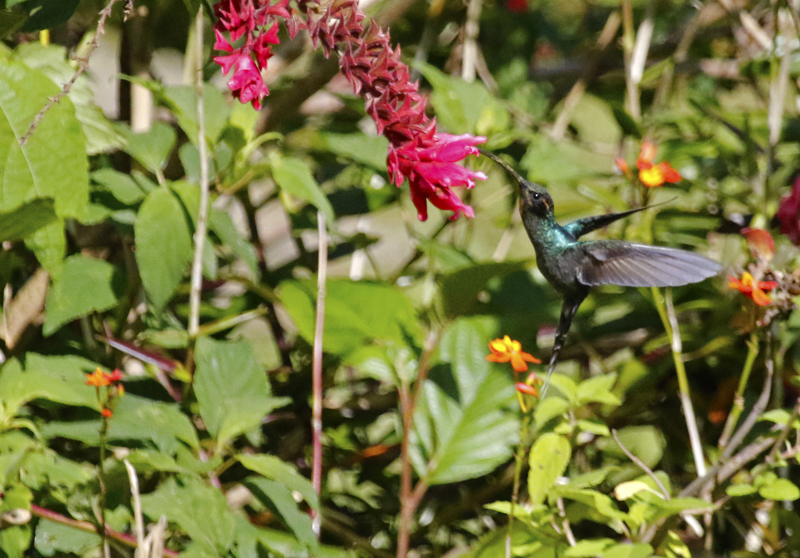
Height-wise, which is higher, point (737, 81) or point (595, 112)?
point (737, 81)

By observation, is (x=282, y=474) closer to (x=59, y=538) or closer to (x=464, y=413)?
(x=59, y=538)

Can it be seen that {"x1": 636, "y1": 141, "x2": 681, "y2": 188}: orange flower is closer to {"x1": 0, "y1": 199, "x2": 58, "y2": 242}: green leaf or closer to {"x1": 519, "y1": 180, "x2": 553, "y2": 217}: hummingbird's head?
{"x1": 519, "y1": 180, "x2": 553, "y2": 217}: hummingbird's head

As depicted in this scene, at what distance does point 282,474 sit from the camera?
0.85 metres

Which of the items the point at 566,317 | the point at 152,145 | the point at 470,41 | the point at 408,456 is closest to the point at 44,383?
→ the point at 152,145

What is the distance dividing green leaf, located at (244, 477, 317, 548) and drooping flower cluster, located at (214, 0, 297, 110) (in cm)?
40

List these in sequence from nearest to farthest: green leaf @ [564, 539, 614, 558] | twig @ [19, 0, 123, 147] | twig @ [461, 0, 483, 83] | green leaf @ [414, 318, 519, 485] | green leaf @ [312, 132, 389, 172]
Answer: twig @ [19, 0, 123, 147], green leaf @ [564, 539, 614, 558], green leaf @ [414, 318, 519, 485], green leaf @ [312, 132, 389, 172], twig @ [461, 0, 483, 83]

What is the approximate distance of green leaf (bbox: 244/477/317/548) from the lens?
85 cm

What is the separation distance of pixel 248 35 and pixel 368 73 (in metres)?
0.11

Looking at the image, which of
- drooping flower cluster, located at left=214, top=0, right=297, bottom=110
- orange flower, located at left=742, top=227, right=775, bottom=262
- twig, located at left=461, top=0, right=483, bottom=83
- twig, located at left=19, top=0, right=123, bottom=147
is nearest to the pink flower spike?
drooping flower cluster, located at left=214, top=0, right=297, bottom=110

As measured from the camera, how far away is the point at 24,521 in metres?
0.86

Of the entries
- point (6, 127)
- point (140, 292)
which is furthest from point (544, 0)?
point (6, 127)

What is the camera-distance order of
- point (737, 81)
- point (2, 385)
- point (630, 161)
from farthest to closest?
1. point (737, 81)
2. point (630, 161)
3. point (2, 385)

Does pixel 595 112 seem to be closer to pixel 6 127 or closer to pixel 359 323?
pixel 359 323

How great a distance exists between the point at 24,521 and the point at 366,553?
0.44 m
